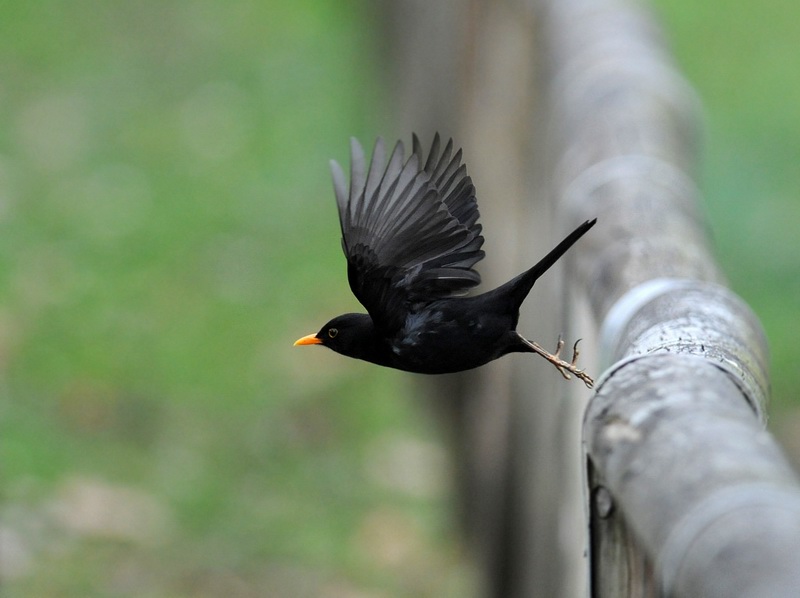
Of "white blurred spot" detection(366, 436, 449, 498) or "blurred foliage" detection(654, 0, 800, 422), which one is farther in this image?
"blurred foliage" detection(654, 0, 800, 422)

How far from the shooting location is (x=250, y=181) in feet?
25.1

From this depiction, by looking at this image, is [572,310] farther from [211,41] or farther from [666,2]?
[211,41]

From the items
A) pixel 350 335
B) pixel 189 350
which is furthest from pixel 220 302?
pixel 350 335

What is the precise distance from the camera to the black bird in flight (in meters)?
2.26

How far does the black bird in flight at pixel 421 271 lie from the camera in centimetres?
226

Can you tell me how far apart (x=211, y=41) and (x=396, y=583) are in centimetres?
523

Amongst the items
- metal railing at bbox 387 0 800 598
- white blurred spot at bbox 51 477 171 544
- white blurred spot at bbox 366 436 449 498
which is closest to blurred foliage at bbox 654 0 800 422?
metal railing at bbox 387 0 800 598

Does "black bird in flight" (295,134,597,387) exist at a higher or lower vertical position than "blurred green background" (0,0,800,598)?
lower

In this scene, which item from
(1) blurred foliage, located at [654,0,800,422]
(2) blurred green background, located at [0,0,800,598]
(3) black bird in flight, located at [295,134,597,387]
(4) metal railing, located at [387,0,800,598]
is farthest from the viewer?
(1) blurred foliage, located at [654,0,800,422]

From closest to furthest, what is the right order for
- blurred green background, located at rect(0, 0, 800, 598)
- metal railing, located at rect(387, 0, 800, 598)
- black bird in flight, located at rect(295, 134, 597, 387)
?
1. metal railing, located at rect(387, 0, 800, 598)
2. black bird in flight, located at rect(295, 134, 597, 387)
3. blurred green background, located at rect(0, 0, 800, 598)

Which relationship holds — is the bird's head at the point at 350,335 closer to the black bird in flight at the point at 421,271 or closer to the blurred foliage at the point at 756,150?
the black bird in flight at the point at 421,271

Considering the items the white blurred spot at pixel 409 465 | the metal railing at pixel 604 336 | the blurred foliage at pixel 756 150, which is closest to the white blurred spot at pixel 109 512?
the white blurred spot at pixel 409 465

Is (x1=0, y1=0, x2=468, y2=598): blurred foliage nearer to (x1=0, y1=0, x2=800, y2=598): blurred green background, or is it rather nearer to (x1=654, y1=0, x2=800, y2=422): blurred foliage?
(x1=0, y1=0, x2=800, y2=598): blurred green background

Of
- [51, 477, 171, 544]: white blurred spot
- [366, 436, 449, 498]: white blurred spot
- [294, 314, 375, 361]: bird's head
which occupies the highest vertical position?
[366, 436, 449, 498]: white blurred spot
